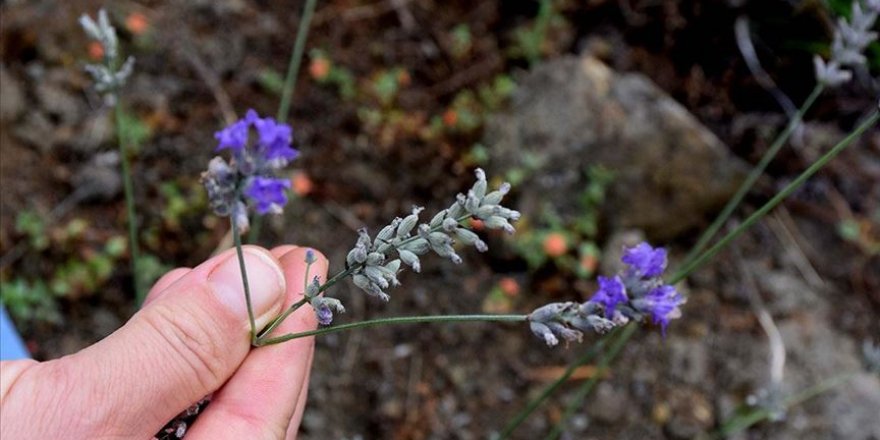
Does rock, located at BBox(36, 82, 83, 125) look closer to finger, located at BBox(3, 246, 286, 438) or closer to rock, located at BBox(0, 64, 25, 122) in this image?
rock, located at BBox(0, 64, 25, 122)

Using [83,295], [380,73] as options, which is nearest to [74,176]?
[83,295]

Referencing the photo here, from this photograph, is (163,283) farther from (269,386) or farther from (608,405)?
(608,405)

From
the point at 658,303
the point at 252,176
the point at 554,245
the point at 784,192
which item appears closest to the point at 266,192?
the point at 252,176

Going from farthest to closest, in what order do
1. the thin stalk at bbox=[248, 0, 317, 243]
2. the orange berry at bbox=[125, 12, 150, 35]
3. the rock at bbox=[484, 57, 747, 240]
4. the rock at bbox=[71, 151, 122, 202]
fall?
the orange berry at bbox=[125, 12, 150, 35]
the rock at bbox=[484, 57, 747, 240]
the rock at bbox=[71, 151, 122, 202]
the thin stalk at bbox=[248, 0, 317, 243]

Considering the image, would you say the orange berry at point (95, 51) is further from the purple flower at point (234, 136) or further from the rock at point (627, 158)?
the purple flower at point (234, 136)

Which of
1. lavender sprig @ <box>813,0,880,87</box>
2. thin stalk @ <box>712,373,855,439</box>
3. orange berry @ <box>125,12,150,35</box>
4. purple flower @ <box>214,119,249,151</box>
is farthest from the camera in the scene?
orange berry @ <box>125,12,150,35</box>

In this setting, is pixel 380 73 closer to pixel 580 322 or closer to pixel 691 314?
pixel 691 314

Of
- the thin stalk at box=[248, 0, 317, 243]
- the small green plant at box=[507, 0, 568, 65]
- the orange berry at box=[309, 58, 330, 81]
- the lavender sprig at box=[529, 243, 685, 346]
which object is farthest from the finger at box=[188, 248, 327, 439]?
the small green plant at box=[507, 0, 568, 65]
